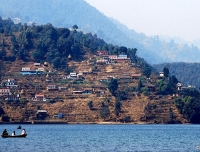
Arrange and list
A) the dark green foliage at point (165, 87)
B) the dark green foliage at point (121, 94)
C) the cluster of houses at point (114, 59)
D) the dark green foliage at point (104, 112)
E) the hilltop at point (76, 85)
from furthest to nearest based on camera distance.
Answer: the cluster of houses at point (114, 59), the dark green foliage at point (165, 87), the dark green foliage at point (121, 94), the hilltop at point (76, 85), the dark green foliage at point (104, 112)

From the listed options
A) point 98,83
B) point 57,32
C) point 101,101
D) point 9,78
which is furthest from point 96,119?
point 57,32

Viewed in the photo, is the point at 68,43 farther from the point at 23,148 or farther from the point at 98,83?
the point at 23,148

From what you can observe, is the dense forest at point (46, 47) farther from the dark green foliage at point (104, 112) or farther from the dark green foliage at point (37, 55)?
the dark green foliage at point (104, 112)

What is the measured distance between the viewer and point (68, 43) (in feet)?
453

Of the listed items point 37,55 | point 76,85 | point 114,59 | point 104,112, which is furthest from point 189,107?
point 37,55

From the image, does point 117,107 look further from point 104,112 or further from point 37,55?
point 37,55

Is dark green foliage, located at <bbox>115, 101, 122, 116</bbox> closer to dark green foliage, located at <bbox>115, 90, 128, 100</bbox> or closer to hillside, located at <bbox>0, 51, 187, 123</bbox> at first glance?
hillside, located at <bbox>0, 51, 187, 123</bbox>

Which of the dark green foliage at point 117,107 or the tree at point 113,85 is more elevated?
the tree at point 113,85

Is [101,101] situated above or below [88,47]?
below

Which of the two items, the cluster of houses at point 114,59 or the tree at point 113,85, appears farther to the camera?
the cluster of houses at point 114,59

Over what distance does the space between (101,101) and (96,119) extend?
12.0 ft

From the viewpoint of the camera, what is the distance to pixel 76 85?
123188 mm

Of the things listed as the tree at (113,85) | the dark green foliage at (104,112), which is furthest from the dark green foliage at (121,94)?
the dark green foliage at (104,112)

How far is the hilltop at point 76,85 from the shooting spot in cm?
11275
